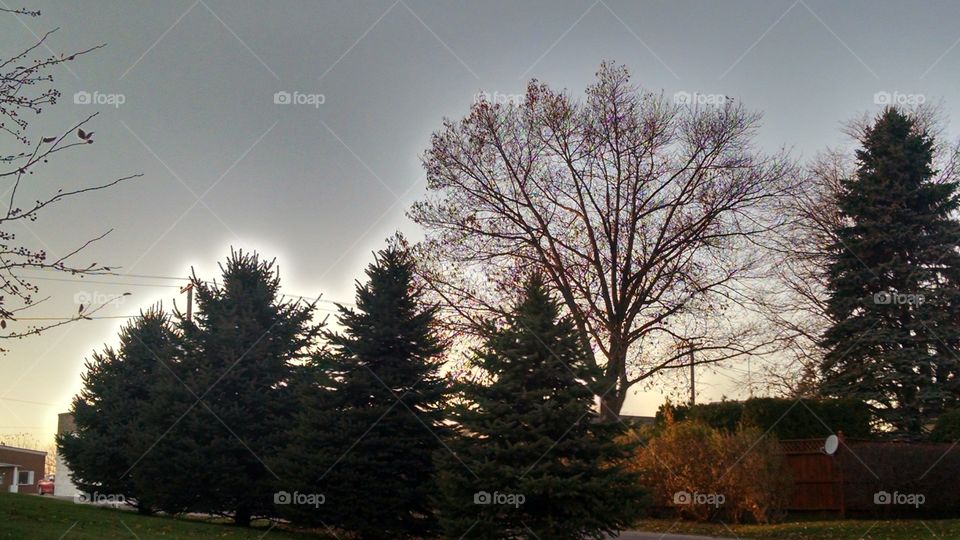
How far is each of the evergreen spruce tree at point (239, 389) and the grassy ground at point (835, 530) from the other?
923 centimetres

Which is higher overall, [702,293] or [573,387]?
[702,293]

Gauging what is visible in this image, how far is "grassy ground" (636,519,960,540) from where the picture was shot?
18.4 m

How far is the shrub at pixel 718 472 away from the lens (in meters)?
21.6

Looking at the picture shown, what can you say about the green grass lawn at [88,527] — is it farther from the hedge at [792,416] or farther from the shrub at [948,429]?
the shrub at [948,429]

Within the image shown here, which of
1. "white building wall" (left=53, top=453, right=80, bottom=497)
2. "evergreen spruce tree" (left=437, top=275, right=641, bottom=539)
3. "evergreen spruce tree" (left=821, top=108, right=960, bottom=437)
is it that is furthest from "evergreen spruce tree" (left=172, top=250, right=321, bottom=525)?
"white building wall" (left=53, top=453, right=80, bottom=497)

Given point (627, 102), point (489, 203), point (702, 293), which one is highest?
point (627, 102)

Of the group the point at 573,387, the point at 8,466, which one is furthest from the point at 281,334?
the point at 8,466

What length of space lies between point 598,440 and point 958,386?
63.8ft

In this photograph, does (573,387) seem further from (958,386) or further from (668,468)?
(958,386)

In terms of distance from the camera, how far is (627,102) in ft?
91.9

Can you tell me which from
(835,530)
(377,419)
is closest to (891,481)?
(835,530)

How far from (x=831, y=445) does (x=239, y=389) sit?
1375cm

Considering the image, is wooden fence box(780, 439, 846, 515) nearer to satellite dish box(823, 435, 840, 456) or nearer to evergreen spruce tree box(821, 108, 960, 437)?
satellite dish box(823, 435, 840, 456)

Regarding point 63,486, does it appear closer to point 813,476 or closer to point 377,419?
point 377,419
